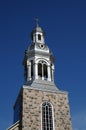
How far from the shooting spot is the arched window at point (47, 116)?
2714 centimetres

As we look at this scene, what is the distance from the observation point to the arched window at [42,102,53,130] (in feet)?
89.0

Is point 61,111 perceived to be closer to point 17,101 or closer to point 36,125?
point 36,125

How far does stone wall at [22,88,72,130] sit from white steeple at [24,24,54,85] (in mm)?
2725

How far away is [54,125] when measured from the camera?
89.7 feet

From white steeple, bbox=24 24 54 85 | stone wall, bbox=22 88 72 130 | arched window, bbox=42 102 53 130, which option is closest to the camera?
stone wall, bbox=22 88 72 130

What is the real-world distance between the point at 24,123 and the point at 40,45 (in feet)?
35.5

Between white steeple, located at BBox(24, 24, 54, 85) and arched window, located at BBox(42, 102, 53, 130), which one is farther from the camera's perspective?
white steeple, located at BBox(24, 24, 54, 85)

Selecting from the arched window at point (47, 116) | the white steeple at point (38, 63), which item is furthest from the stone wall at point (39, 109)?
the white steeple at point (38, 63)

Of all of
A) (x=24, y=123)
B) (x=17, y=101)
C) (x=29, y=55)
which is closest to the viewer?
(x=24, y=123)

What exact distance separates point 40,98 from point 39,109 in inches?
49.2

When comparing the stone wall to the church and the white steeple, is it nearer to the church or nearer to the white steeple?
the church

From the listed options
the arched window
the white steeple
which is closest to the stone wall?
the arched window

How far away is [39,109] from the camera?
27.9 meters

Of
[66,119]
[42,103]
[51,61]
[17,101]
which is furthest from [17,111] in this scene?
[51,61]
